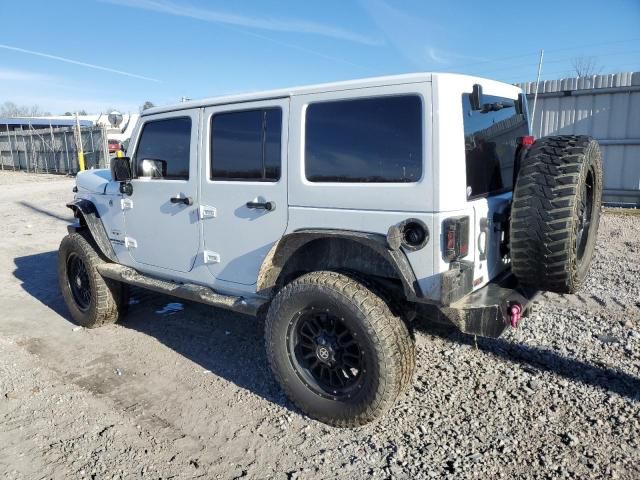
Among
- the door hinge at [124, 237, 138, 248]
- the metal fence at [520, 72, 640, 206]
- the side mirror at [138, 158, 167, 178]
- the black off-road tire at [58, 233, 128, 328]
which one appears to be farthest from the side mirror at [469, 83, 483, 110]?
the metal fence at [520, 72, 640, 206]

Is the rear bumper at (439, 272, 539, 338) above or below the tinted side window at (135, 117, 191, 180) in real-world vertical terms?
below

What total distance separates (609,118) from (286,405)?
11.1m

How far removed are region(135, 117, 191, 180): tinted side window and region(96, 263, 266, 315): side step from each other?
90 cm

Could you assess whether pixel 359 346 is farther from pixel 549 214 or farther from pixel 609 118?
pixel 609 118

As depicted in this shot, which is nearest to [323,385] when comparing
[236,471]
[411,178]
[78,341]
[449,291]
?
[236,471]

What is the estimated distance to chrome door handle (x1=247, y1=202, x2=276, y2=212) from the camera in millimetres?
3213

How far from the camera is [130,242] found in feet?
14.4

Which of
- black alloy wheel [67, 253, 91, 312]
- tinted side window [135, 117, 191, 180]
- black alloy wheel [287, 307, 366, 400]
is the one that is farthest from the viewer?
black alloy wheel [67, 253, 91, 312]

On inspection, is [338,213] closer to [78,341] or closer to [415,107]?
[415,107]

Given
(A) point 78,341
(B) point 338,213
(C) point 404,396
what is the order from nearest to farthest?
(B) point 338,213
(C) point 404,396
(A) point 78,341

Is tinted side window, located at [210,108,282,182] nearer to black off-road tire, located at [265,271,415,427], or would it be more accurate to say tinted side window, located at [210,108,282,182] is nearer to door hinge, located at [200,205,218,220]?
door hinge, located at [200,205,218,220]

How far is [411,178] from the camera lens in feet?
8.72

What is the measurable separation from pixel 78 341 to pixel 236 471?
2.67m

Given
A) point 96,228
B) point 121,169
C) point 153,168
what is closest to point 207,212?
point 153,168
